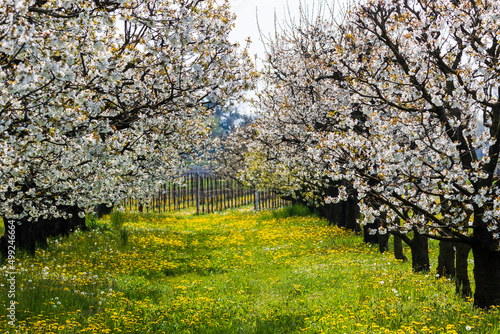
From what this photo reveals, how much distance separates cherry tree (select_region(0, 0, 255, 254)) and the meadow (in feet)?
6.29

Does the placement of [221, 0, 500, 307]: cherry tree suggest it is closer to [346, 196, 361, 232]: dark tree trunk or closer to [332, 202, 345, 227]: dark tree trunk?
[346, 196, 361, 232]: dark tree trunk

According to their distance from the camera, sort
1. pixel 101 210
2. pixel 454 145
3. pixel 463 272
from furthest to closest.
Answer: pixel 101 210, pixel 463 272, pixel 454 145

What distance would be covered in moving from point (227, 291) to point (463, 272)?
4471mm

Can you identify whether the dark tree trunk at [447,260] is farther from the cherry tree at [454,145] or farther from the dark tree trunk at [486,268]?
the dark tree trunk at [486,268]

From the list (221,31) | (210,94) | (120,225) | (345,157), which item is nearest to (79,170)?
(210,94)

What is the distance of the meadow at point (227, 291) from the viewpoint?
572cm

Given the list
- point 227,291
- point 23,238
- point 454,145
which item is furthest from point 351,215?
point 23,238

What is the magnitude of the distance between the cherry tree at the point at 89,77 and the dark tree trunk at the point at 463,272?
4665mm

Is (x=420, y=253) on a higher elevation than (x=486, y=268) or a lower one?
lower

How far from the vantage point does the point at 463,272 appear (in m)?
6.88

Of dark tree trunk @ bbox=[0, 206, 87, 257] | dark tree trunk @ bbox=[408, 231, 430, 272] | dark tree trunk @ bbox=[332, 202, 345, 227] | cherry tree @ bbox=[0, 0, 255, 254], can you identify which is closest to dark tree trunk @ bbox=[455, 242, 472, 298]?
dark tree trunk @ bbox=[408, 231, 430, 272]

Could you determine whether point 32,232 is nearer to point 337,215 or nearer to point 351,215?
point 351,215

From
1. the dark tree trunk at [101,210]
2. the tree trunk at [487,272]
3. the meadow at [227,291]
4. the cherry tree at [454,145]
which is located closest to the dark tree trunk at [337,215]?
the meadow at [227,291]

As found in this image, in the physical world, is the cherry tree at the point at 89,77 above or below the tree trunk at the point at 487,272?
above
